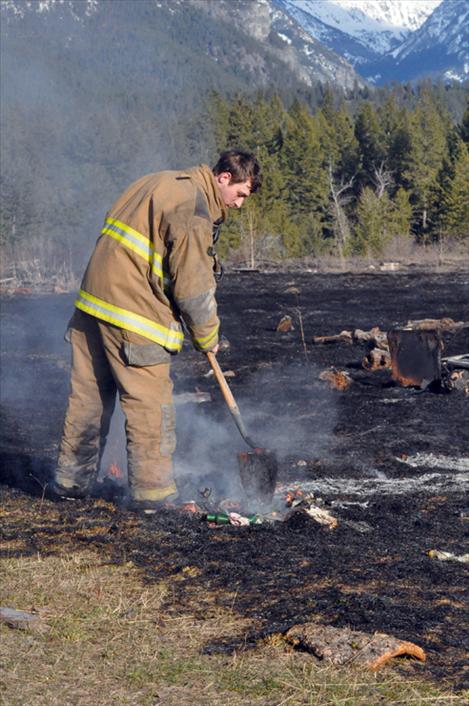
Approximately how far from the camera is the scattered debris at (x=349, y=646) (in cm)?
346

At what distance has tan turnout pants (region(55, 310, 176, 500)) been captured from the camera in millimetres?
5613

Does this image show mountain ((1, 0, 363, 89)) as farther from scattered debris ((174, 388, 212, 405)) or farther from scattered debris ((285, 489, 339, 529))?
scattered debris ((285, 489, 339, 529))

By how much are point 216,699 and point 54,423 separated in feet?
17.8

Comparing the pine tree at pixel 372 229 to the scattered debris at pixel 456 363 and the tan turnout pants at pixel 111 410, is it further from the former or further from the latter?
the tan turnout pants at pixel 111 410

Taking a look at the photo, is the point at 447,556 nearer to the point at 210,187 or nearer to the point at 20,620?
the point at 20,620

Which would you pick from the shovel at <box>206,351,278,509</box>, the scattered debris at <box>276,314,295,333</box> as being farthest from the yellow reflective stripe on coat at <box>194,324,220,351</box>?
the scattered debris at <box>276,314,295,333</box>

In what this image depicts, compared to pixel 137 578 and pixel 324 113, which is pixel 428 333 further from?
pixel 324 113

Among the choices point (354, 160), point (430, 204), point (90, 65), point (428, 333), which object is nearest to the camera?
point (428, 333)

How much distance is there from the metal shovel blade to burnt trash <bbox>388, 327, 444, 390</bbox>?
4.34 metres

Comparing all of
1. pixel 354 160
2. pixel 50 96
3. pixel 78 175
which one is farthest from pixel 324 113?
pixel 78 175

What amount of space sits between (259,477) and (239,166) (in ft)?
5.78

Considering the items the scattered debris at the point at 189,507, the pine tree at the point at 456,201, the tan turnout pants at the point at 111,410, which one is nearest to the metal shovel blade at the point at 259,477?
the scattered debris at the point at 189,507

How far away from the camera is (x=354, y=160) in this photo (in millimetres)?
63750

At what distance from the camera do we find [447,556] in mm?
4801
